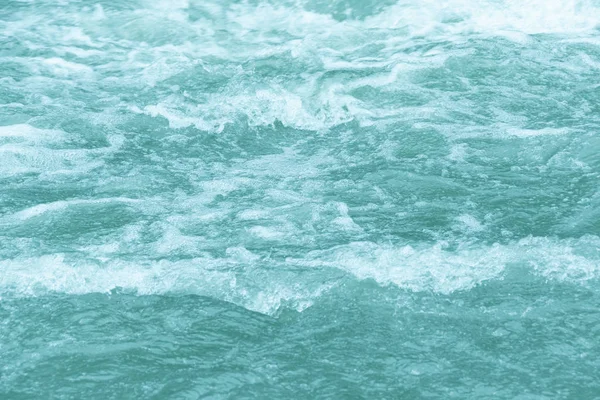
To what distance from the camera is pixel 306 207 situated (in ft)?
20.3

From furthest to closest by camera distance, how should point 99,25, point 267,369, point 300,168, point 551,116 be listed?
1. point 99,25
2. point 551,116
3. point 300,168
4. point 267,369

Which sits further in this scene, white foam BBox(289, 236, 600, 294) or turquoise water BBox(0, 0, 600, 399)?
white foam BBox(289, 236, 600, 294)

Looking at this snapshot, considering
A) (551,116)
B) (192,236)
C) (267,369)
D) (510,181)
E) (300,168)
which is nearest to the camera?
(267,369)

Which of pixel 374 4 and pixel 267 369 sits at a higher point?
pixel 374 4

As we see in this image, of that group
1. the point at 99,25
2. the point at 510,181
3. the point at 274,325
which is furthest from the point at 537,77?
the point at 99,25

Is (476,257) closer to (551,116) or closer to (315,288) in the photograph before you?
(315,288)

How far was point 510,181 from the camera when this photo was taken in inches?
252

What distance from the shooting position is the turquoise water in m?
4.59

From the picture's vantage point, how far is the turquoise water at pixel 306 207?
15.1ft

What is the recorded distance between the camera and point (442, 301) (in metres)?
5.00

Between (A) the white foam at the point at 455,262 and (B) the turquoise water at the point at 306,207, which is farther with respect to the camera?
(A) the white foam at the point at 455,262

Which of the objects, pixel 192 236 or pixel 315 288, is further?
pixel 192 236

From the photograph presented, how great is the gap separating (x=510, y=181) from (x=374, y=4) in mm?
4834

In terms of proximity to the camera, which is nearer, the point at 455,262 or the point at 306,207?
the point at 455,262
